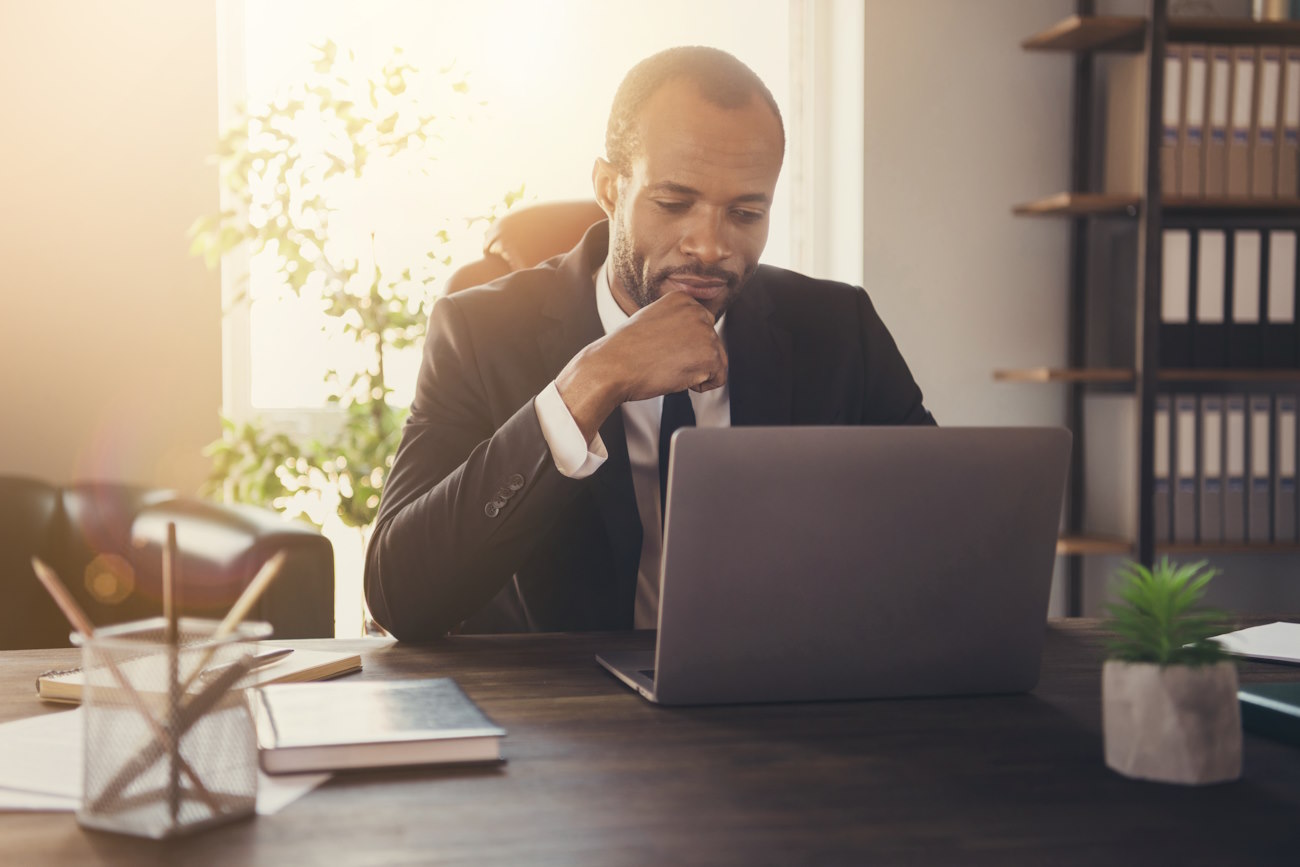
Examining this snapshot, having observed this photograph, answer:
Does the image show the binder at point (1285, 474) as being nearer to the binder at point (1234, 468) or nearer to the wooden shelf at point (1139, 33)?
the binder at point (1234, 468)

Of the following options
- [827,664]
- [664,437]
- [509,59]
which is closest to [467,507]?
[664,437]

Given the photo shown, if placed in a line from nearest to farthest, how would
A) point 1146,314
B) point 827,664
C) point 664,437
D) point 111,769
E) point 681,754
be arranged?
point 111,769 → point 681,754 → point 827,664 → point 664,437 → point 1146,314

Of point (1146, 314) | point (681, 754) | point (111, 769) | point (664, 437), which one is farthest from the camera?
point (1146, 314)

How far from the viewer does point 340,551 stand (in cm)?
314

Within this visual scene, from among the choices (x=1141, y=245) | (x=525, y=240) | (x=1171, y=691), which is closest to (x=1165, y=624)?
(x=1171, y=691)

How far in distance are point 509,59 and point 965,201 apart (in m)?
1.26

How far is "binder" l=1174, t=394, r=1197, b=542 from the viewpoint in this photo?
2.86 meters

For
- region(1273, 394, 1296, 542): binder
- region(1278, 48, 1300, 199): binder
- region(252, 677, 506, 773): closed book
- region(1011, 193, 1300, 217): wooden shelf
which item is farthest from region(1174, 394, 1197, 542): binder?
region(252, 677, 506, 773): closed book

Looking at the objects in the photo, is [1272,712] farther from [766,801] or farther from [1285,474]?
[1285,474]

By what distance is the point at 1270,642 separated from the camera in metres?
1.20

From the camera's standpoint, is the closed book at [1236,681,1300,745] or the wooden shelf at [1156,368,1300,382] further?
the wooden shelf at [1156,368,1300,382]

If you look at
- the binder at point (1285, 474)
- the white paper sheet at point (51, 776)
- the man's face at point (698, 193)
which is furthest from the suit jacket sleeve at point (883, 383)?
the binder at point (1285, 474)

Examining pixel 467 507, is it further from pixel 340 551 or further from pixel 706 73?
pixel 340 551

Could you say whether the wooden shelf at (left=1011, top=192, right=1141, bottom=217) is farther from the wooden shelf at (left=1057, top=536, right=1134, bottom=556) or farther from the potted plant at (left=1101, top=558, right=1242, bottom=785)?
the potted plant at (left=1101, top=558, right=1242, bottom=785)
